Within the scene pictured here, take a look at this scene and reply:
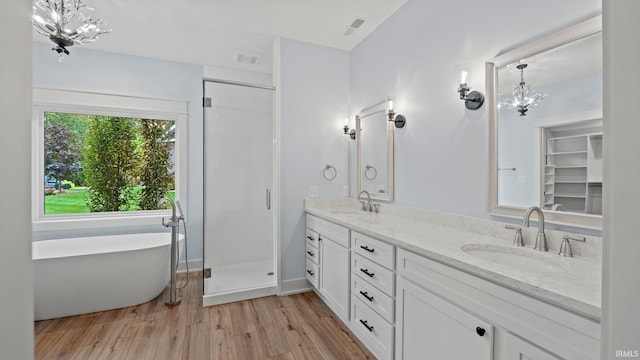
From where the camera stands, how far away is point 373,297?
1.88 m

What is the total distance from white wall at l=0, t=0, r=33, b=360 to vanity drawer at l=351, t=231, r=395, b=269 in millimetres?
1567

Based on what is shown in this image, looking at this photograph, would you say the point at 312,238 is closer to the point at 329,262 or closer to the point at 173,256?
the point at 329,262

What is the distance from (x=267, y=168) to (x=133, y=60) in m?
2.23

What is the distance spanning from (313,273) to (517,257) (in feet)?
6.19

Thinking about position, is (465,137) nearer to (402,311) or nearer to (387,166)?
(387,166)

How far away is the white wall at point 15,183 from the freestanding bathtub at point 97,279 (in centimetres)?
265

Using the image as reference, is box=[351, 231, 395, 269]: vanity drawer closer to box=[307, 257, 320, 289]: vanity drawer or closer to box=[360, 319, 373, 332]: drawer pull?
box=[360, 319, 373, 332]: drawer pull

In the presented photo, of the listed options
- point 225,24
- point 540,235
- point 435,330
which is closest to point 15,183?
point 435,330

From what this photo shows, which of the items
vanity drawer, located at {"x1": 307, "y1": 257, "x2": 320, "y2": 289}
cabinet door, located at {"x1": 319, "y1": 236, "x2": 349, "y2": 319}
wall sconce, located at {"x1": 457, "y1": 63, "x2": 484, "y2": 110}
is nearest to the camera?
wall sconce, located at {"x1": 457, "y1": 63, "x2": 484, "y2": 110}

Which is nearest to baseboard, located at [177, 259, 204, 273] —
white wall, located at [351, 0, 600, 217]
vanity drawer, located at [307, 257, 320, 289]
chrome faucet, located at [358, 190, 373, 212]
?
vanity drawer, located at [307, 257, 320, 289]

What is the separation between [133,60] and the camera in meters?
3.53

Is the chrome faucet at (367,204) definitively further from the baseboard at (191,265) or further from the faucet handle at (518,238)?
the baseboard at (191,265)

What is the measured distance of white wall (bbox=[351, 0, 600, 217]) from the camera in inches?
63.8

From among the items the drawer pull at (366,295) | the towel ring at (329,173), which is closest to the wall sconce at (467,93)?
the drawer pull at (366,295)
